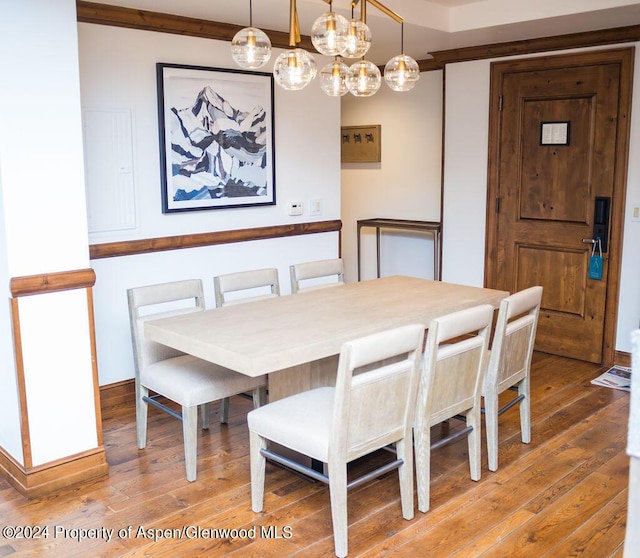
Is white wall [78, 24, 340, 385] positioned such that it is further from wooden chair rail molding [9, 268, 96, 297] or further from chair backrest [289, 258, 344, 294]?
wooden chair rail molding [9, 268, 96, 297]

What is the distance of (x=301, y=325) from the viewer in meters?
2.97

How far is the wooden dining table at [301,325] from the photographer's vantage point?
264cm

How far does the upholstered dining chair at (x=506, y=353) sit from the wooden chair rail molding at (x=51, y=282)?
1.81 meters

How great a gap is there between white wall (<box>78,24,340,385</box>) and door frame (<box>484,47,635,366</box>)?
4.03 feet

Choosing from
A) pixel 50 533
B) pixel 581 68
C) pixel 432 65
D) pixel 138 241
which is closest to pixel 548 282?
pixel 581 68

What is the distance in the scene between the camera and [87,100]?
3756 mm

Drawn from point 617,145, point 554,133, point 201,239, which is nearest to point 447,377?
point 201,239

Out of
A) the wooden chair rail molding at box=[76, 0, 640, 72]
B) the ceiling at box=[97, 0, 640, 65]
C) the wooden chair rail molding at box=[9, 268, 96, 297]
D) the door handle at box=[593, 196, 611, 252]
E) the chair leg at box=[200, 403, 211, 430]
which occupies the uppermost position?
the ceiling at box=[97, 0, 640, 65]

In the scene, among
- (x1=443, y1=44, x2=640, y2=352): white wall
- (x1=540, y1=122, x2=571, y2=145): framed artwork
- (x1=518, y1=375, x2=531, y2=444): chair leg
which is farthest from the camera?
(x1=443, y1=44, x2=640, y2=352): white wall

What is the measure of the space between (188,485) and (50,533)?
611 millimetres

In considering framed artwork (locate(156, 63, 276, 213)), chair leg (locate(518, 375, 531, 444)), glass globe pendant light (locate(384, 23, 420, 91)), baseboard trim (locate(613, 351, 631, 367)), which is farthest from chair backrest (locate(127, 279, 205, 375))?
baseboard trim (locate(613, 351, 631, 367))

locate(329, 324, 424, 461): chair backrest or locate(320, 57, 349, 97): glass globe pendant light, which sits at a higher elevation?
locate(320, 57, 349, 97): glass globe pendant light

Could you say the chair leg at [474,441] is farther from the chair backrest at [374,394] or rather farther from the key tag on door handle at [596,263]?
the key tag on door handle at [596,263]

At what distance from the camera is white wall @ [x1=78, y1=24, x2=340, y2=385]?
12.6ft
